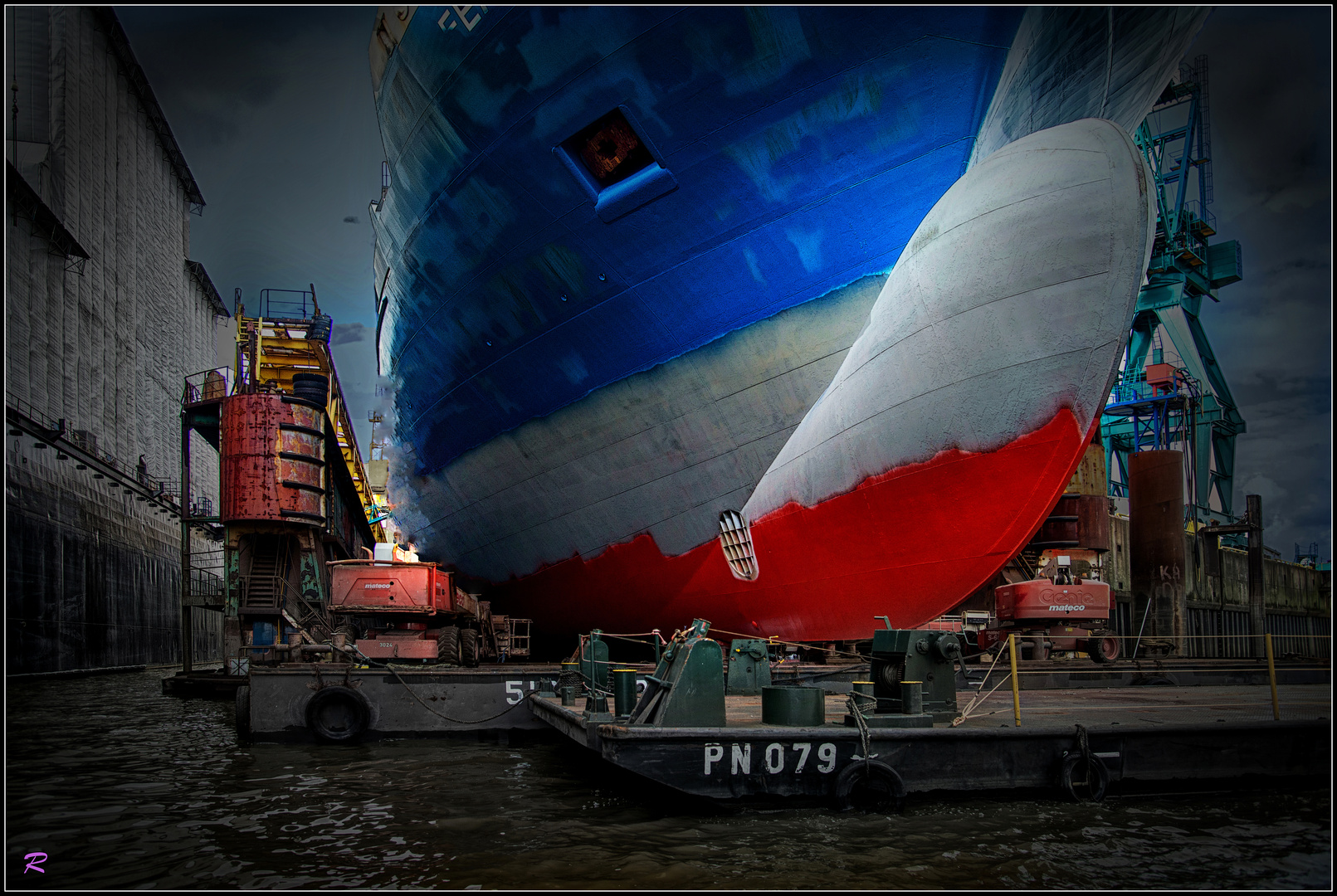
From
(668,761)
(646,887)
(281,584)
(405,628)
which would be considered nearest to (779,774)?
(668,761)

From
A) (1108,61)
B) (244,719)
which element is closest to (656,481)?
(244,719)

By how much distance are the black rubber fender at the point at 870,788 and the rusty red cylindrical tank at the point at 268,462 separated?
14069 millimetres

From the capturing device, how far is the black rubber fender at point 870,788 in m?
5.93

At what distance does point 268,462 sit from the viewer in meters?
17.0

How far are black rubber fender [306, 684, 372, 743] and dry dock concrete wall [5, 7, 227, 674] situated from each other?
12.2 m

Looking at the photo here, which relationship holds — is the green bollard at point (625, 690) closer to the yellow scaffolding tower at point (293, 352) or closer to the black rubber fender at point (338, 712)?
the black rubber fender at point (338, 712)

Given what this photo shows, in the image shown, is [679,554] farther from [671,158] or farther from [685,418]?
[671,158]

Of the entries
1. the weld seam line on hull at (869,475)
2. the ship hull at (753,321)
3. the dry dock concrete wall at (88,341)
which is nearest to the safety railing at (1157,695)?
the ship hull at (753,321)

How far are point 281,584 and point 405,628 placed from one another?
14.3 ft

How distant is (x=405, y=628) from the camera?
1426 cm

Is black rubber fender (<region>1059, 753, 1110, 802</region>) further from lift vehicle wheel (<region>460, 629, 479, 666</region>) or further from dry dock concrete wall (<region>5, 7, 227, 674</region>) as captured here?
dry dock concrete wall (<region>5, 7, 227, 674</region>)

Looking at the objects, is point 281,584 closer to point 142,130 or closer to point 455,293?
point 455,293

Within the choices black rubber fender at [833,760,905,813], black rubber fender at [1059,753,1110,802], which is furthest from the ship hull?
black rubber fender at [833,760,905,813]

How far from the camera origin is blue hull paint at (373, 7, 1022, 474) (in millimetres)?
10031
